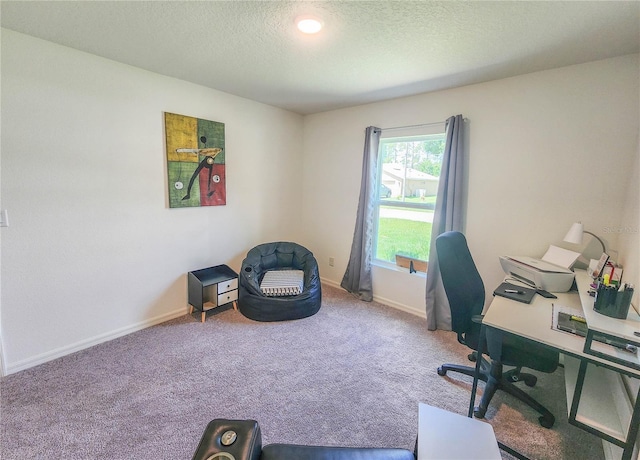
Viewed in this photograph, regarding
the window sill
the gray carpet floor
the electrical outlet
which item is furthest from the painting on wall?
the window sill

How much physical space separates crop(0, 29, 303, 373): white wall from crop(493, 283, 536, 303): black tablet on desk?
2.86 meters

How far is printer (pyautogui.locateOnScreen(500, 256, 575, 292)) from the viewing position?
80.7 inches

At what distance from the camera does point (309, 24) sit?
174 cm

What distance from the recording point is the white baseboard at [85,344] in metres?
2.14

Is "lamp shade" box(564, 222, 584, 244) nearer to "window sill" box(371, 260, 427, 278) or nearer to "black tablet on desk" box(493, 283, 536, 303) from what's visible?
"black tablet on desk" box(493, 283, 536, 303)

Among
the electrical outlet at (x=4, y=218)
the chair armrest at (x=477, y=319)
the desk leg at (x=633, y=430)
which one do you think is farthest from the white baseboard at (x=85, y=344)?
the desk leg at (x=633, y=430)

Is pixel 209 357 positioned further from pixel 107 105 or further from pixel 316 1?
pixel 316 1

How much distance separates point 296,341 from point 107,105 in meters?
2.63

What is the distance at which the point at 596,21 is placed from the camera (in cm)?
163

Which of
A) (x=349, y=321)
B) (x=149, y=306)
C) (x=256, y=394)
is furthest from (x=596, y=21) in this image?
(x=149, y=306)

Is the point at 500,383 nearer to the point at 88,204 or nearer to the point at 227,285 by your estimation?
the point at 227,285

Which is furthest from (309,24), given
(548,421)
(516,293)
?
(548,421)

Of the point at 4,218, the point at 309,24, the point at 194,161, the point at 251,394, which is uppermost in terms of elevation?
the point at 309,24

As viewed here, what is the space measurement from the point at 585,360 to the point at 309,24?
7.51 feet
